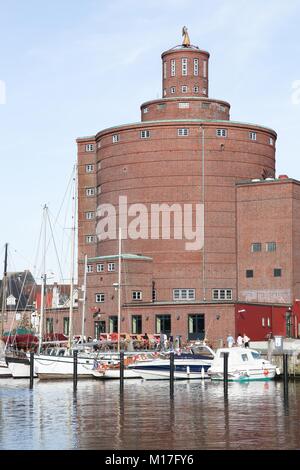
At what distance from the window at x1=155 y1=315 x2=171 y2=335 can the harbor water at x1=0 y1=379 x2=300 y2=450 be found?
34983 millimetres

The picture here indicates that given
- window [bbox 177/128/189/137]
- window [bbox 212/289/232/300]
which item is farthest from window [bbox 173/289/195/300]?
window [bbox 177/128/189/137]

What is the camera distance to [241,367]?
62062mm

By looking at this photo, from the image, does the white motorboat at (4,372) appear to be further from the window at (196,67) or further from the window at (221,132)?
the window at (196,67)

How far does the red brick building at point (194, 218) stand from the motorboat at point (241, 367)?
116ft

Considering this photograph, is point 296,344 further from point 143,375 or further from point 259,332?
point 259,332

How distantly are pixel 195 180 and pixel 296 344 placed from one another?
3804cm

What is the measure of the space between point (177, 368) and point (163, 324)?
107 feet

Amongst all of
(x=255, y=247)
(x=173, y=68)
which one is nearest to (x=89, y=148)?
(x=173, y=68)

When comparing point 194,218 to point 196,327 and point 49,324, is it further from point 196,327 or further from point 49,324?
point 49,324

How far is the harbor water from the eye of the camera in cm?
3303

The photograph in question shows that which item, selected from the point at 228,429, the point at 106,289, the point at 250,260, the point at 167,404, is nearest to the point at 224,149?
the point at 250,260

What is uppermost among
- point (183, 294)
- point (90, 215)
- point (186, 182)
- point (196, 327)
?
point (186, 182)

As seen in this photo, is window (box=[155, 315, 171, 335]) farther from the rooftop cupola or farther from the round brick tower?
the rooftop cupola

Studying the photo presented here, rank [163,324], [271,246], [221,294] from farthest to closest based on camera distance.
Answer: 1. [221,294]
2. [271,246]
3. [163,324]
